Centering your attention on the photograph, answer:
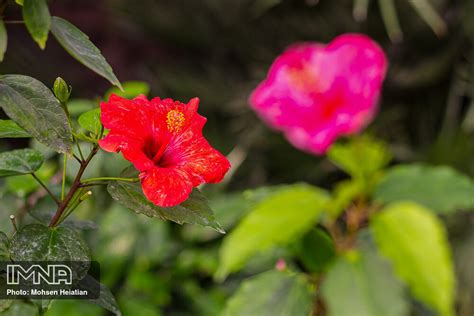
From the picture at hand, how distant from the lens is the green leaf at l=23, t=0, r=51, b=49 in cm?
43

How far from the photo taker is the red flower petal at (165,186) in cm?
45

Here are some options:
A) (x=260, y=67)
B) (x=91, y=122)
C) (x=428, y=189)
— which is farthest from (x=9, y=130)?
(x=260, y=67)

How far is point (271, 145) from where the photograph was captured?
79.6 inches

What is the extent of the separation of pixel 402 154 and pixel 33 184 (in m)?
1.33

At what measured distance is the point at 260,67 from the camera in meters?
2.18

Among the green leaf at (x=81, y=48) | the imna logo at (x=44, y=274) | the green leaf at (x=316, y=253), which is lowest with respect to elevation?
the green leaf at (x=316, y=253)

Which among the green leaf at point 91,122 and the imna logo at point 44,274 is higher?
the green leaf at point 91,122

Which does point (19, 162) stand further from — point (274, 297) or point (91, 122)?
point (274, 297)

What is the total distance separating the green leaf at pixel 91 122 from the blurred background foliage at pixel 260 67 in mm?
944

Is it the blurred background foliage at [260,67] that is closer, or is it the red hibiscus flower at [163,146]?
the red hibiscus flower at [163,146]

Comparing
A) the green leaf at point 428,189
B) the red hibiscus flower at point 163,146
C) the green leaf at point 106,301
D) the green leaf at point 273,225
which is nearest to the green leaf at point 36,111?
the red hibiscus flower at point 163,146

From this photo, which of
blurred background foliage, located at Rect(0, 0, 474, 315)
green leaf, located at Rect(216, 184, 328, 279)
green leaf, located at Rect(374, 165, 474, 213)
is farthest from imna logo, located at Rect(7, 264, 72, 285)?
blurred background foliage, located at Rect(0, 0, 474, 315)

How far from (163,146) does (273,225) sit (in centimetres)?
25

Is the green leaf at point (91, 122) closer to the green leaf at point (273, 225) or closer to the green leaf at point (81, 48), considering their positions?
the green leaf at point (81, 48)
